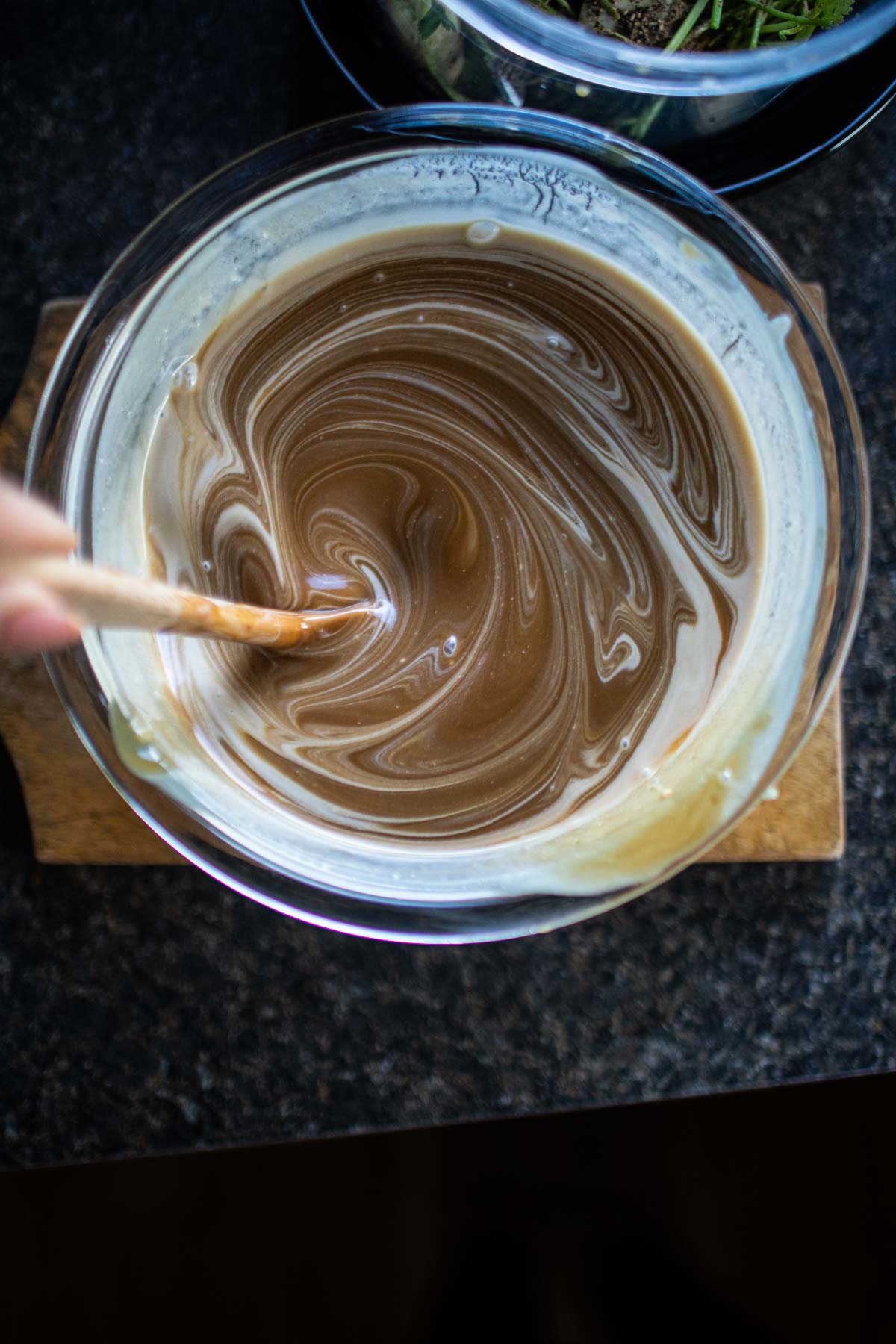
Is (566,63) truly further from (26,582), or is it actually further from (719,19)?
(26,582)

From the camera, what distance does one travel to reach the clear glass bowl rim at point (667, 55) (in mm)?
717

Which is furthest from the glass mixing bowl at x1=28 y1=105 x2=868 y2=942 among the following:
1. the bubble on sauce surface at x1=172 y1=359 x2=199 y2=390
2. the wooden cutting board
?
the wooden cutting board

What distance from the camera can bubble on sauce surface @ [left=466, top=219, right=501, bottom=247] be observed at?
0.84m

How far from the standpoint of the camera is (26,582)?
496mm

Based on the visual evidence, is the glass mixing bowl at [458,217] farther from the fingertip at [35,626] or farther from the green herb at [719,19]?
the fingertip at [35,626]

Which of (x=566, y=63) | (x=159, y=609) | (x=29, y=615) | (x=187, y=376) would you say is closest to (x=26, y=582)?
(x=29, y=615)

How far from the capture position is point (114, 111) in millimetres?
1005

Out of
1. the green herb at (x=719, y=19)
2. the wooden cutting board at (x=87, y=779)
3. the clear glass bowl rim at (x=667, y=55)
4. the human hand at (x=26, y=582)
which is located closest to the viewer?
the human hand at (x=26, y=582)

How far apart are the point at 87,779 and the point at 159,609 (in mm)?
374

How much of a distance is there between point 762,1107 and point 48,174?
1136 millimetres

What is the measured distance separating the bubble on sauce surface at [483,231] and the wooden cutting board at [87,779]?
0.93ft

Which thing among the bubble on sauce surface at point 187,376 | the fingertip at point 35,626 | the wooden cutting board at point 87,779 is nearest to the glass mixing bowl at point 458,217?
the bubble on sauce surface at point 187,376

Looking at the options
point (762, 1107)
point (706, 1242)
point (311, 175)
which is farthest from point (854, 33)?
point (706, 1242)

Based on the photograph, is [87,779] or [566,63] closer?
[566,63]
